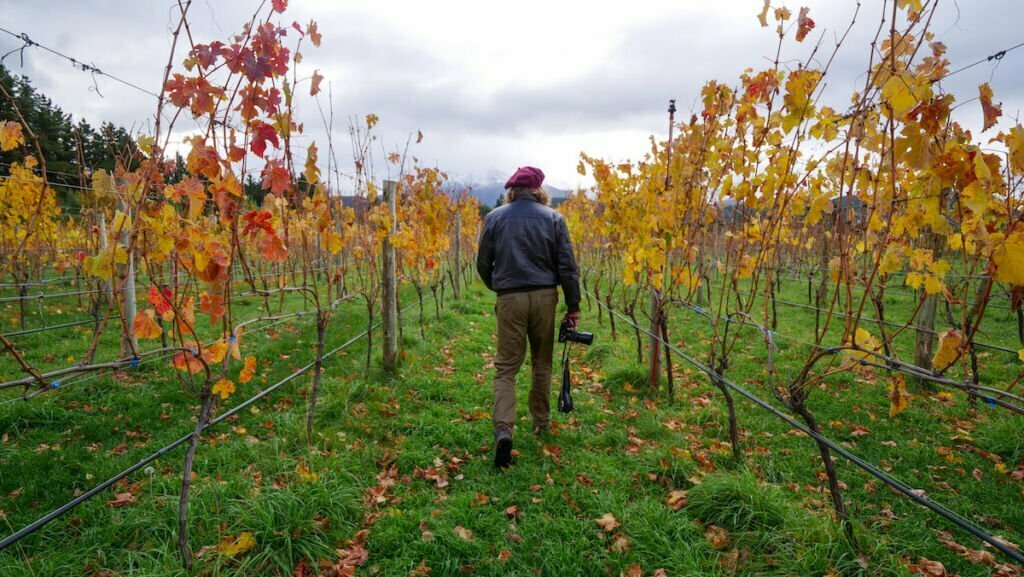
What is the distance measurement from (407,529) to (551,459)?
121cm

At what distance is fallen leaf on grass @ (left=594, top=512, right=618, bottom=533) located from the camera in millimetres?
2691

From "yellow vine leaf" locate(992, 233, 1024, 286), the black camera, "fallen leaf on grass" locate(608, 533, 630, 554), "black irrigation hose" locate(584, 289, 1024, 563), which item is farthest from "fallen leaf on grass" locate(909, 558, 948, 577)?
the black camera

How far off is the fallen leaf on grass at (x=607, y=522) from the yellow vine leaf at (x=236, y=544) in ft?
6.28

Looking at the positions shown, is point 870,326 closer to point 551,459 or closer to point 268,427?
point 551,459

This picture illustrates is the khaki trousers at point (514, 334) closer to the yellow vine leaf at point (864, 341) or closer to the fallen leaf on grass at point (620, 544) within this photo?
the fallen leaf on grass at point (620, 544)

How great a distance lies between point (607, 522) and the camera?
8.97 feet

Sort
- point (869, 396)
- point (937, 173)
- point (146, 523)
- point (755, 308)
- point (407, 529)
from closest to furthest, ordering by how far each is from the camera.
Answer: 1. point (937, 173)
2. point (146, 523)
3. point (407, 529)
4. point (869, 396)
5. point (755, 308)

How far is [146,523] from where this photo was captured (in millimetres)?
2527

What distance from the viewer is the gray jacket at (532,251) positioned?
11.1 ft

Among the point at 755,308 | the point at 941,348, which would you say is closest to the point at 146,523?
the point at 941,348

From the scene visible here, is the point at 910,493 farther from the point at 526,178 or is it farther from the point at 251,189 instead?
the point at 251,189

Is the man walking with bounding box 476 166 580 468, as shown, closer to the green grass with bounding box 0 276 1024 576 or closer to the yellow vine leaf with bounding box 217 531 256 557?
the green grass with bounding box 0 276 1024 576

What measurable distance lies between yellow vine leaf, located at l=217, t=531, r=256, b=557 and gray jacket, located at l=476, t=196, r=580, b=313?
2128 mm

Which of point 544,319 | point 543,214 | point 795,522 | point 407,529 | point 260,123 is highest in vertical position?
point 260,123
